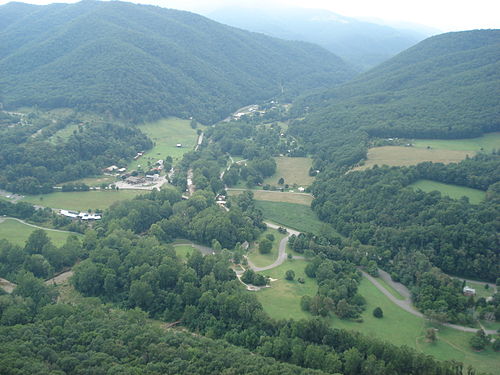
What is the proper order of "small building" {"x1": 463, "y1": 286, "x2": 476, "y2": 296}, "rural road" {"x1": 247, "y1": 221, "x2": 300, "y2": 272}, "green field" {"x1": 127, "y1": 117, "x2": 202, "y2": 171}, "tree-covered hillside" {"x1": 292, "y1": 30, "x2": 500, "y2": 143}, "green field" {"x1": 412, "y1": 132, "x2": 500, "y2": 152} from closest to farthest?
"small building" {"x1": 463, "y1": 286, "x2": 476, "y2": 296}
"rural road" {"x1": 247, "y1": 221, "x2": 300, "y2": 272}
"green field" {"x1": 412, "y1": 132, "x2": 500, "y2": 152}
"tree-covered hillside" {"x1": 292, "y1": 30, "x2": 500, "y2": 143}
"green field" {"x1": 127, "y1": 117, "x2": 202, "y2": 171}

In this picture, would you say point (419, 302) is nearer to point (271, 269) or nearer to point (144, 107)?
point (271, 269)

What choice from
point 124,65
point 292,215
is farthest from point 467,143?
point 124,65

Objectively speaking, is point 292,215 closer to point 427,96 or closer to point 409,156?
point 409,156

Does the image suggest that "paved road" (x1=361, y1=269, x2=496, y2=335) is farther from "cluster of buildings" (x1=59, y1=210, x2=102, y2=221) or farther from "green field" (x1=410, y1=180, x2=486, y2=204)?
"cluster of buildings" (x1=59, y1=210, x2=102, y2=221)

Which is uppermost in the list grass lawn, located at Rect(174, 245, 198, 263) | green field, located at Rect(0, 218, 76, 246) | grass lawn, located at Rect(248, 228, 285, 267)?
grass lawn, located at Rect(248, 228, 285, 267)

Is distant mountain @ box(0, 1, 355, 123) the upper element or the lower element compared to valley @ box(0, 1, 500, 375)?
upper

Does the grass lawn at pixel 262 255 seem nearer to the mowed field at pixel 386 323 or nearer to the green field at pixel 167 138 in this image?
the mowed field at pixel 386 323

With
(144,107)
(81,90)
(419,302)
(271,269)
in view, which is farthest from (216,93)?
(419,302)

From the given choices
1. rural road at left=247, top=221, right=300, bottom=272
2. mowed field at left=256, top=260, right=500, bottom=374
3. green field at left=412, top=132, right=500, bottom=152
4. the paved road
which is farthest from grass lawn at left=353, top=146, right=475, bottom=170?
mowed field at left=256, top=260, right=500, bottom=374
